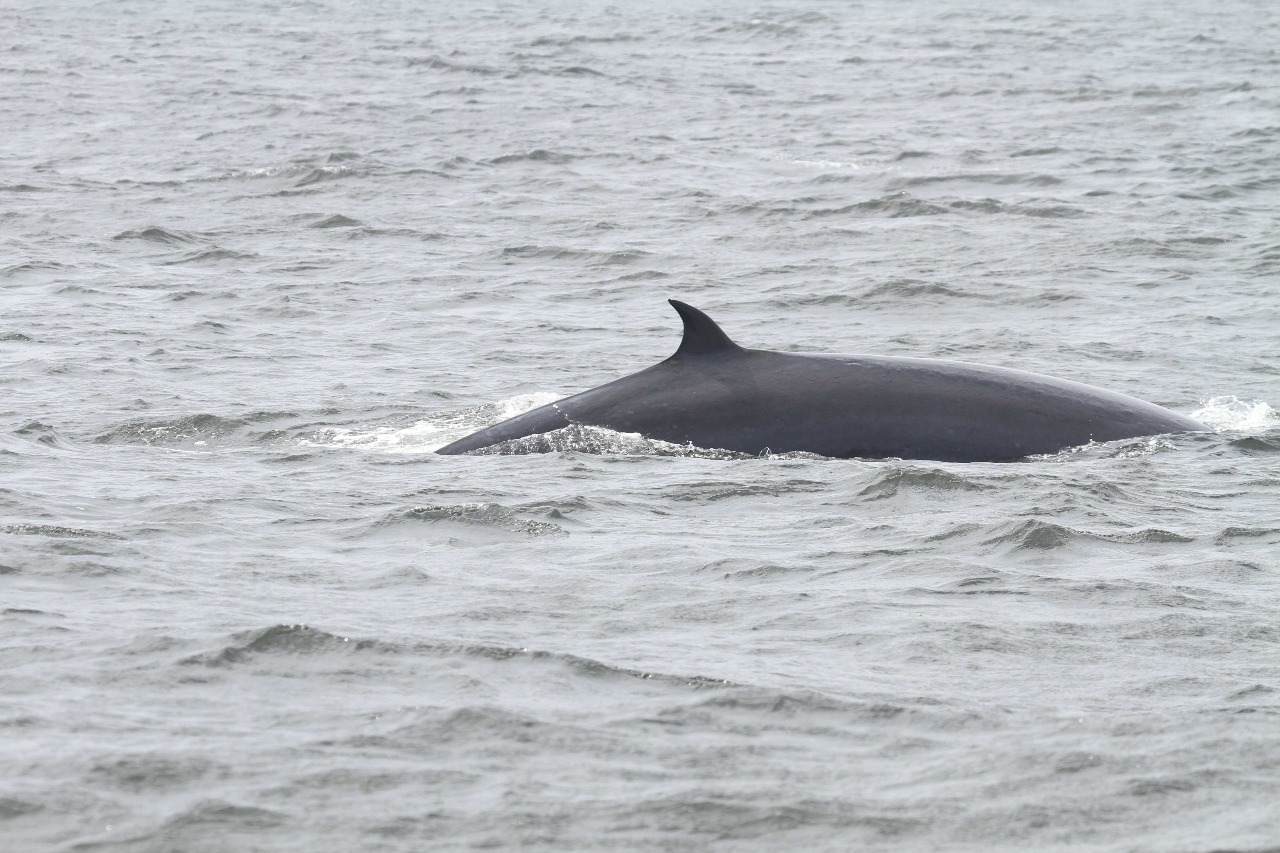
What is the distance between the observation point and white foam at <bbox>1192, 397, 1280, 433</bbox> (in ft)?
39.3

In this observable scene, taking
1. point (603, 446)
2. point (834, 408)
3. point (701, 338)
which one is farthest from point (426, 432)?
point (834, 408)

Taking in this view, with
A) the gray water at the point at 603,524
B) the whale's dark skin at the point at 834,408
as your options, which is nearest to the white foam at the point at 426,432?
the gray water at the point at 603,524

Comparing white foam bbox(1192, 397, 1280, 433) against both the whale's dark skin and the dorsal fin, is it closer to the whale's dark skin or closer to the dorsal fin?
the whale's dark skin

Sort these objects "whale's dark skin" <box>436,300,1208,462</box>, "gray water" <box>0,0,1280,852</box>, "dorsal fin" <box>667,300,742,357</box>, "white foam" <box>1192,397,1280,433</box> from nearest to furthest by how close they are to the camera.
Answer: "gray water" <box>0,0,1280,852</box>
"dorsal fin" <box>667,300,742,357</box>
"whale's dark skin" <box>436,300,1208,462</box>
"white foam" <box>1192,397,1280,433</box>

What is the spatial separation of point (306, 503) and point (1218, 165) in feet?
62.6

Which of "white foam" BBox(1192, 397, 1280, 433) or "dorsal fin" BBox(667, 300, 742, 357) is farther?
"white foam" BBox(1192, 397, 1280, 433)

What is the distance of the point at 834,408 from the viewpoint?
34.2 feet

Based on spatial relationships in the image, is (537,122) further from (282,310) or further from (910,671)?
(910,671)

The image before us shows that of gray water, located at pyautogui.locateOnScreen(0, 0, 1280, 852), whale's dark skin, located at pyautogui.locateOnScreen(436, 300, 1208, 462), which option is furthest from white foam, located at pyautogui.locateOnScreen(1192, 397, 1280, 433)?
whale's dark skin, located at pyautogui.locateOnScreen(436, 300, 1208, 462)

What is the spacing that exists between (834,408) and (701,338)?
81cm

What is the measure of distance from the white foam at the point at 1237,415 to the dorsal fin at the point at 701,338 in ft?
10.6

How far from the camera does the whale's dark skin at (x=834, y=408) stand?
10375 mm

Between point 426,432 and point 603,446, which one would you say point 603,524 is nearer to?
point 603,446

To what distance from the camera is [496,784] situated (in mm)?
5773
